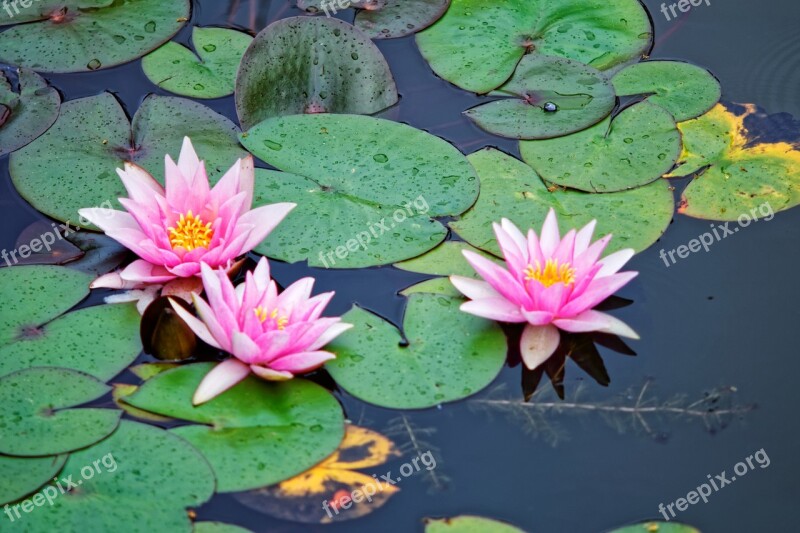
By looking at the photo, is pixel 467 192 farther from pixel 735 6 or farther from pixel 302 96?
pixel 735 6

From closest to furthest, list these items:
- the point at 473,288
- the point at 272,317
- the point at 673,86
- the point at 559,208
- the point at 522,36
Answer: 1. the point at 272,317
2. the point at 473,288
3. the point at 559,208
4. the point at 673,86
5. the point at 522,36

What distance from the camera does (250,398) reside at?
10.7 feet

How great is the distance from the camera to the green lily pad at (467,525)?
2969mm

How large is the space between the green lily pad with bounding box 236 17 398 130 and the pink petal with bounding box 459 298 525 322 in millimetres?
1398

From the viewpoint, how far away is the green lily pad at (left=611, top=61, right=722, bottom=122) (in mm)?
4449

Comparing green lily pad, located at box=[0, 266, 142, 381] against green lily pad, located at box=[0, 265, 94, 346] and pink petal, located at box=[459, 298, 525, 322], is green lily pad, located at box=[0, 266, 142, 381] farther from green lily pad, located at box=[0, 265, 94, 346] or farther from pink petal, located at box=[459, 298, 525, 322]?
pink petal, located at box=[459, 298, 525, 322]

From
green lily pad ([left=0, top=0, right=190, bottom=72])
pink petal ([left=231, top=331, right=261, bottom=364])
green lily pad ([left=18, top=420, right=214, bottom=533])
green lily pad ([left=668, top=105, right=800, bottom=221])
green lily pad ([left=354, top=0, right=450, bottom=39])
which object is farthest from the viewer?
green lily pad ([left=354, top=0, right=450, bottom=39])

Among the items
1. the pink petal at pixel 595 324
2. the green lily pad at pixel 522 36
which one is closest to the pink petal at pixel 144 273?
the pink petal at pixel 595 324

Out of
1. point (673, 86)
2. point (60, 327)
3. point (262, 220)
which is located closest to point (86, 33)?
point (262, 220)

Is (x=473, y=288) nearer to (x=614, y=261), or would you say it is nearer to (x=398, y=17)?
(x=614, y=261)

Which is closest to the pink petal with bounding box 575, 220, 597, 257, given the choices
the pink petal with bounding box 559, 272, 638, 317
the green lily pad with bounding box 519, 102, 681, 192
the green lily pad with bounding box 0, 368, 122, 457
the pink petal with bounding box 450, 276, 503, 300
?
the pink petal with bounding box 559, 272, 638, 317

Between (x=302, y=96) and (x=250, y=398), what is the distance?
69.5 inches

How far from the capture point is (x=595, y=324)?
3459 mm

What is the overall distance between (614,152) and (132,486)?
262 cm
